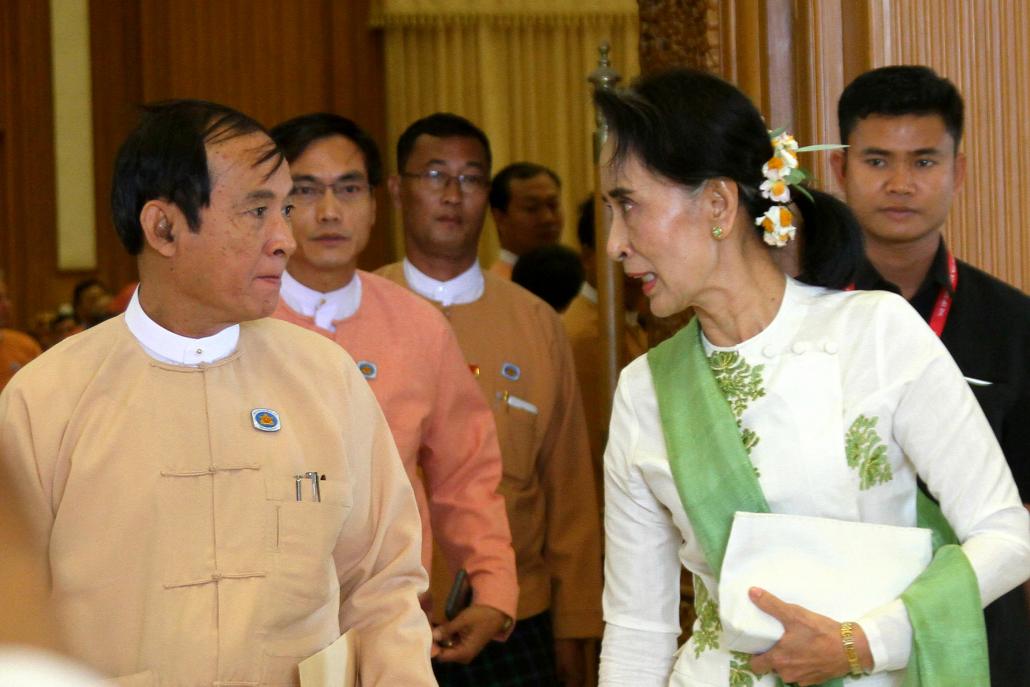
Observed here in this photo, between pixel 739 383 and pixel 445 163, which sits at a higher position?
pixel 445 163

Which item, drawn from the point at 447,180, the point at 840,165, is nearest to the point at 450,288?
the point at 447,180

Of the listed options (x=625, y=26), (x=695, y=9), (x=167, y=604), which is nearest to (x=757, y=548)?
(x=167, y=604)

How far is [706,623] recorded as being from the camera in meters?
2.42

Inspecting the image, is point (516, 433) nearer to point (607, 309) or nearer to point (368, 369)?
point (607, 309)

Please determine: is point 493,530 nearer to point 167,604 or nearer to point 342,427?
point 342,427

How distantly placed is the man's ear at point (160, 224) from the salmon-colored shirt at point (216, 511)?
15cm

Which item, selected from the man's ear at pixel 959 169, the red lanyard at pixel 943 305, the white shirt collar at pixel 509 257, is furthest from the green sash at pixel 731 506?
the white shirt collar at pixel 509 257

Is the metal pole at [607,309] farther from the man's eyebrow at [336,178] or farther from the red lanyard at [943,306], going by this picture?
the red lanyard at [943,306]

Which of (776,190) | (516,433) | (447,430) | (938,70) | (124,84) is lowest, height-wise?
(516,433)

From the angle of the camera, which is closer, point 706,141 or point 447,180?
point 706,141

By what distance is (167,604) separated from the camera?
7.56 feet

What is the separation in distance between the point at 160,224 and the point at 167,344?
22cm

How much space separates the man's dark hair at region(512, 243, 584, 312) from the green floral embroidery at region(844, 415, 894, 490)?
3.45 m

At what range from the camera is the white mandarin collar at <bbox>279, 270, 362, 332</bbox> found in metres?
3.56
